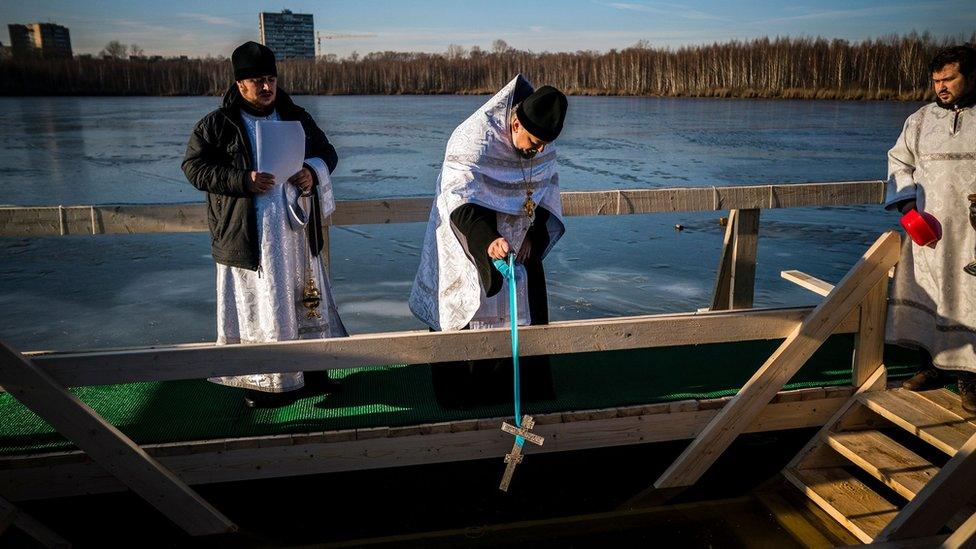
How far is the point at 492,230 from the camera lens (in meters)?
3.63

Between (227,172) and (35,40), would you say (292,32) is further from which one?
(227,172)

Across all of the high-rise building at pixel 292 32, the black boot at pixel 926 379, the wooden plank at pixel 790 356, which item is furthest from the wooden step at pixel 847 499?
the high-rise building at pixel 292 32

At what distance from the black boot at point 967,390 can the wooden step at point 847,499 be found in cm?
59

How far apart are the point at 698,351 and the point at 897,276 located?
1163 mm

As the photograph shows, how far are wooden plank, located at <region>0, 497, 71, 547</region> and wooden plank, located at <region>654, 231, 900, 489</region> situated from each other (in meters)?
2.58

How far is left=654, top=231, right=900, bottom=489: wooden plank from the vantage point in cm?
361

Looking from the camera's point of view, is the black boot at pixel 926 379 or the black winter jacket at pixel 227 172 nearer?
the black winter jacket at pixel 227 172

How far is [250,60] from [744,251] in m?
3.03

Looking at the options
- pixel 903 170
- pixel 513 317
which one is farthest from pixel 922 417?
pixel 513 317

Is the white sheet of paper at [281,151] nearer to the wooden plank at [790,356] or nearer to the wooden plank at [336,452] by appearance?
the wooden plank at [336,452]

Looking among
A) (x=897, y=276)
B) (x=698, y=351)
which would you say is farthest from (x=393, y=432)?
(x=897, y=276)

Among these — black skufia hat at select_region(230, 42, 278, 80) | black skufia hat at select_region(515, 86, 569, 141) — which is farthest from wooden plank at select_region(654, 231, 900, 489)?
black skufia hat at select_region(230, 42, 278, 80)

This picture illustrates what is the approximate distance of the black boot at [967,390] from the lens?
12.4ft

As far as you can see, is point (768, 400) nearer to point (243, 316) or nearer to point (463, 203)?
point (463, 203)
